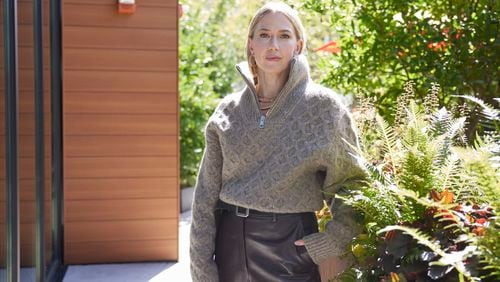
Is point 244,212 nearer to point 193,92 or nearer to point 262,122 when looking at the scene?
point 262,122

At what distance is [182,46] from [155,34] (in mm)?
3346

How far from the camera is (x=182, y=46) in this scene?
29.3 ft

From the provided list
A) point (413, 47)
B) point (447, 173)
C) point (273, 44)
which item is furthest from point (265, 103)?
point (413, 47)

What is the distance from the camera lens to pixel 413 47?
404cm

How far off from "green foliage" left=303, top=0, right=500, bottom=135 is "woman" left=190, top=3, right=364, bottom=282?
148cm

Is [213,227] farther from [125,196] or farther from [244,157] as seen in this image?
[125,196]

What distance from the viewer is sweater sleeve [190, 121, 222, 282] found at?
8.26 feet

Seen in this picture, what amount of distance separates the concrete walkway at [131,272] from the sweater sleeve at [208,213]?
2770 mm

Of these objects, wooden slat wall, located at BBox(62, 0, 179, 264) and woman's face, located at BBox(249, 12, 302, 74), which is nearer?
woman's face, located at BBox(249, 12, 302, 74)

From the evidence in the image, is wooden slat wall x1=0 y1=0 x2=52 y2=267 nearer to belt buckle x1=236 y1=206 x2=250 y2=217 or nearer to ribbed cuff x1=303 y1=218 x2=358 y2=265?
belt buckle x1=236 y1=206 x2=250 y2=217

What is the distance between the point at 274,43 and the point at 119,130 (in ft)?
11.4

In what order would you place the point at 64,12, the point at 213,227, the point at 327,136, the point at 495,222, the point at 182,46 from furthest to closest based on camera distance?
the point at 182,46 → the point at 64,12 → the point at 213,227 → the point at 327,136 → the point at 495,222

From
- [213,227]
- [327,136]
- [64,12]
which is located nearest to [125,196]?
[64,12]

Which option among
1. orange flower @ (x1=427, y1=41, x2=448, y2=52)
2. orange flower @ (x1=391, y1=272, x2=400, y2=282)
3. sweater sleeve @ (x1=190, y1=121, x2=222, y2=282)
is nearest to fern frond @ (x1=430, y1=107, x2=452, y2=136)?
orange flower @ (x1=391, y1=272, x2=400, y2=282)
